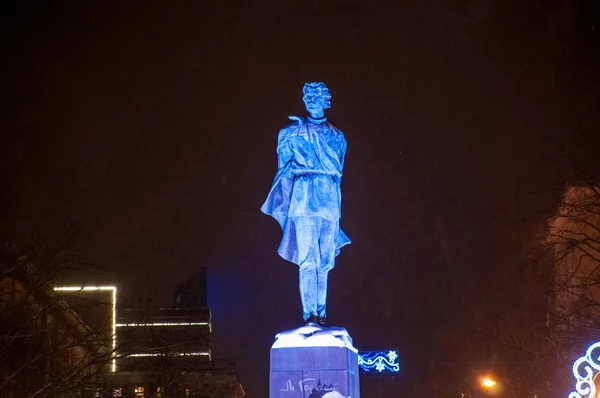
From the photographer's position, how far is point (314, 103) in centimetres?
1395

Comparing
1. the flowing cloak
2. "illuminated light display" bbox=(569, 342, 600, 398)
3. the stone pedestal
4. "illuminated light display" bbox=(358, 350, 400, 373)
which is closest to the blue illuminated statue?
the flowing cloak

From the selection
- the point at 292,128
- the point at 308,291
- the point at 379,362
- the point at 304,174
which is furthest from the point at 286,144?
the point at 379,362

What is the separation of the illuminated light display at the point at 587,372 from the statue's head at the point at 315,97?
7472mm

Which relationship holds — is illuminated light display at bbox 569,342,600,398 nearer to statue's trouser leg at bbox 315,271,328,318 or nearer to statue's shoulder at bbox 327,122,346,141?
statue's trouser leg at bbox 315,271,328,318

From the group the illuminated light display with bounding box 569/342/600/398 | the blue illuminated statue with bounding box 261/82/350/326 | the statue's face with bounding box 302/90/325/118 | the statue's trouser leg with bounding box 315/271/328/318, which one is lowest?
the illuminated light display with bounding box 569/342/600/398

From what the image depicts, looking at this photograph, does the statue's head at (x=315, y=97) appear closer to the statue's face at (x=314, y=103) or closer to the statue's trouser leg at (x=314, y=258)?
the statue's face at (x=314, y=103)

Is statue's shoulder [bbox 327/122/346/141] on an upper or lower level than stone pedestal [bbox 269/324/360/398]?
upper

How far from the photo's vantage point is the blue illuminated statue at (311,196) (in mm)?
13617

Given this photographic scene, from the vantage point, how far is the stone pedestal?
12.8 meters

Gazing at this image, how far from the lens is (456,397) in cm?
4609

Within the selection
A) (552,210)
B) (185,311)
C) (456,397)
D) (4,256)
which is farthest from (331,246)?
(185,311)

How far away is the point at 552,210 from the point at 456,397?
27.7 metres

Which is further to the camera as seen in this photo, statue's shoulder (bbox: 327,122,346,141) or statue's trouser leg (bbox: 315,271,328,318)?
statue's shoulder (bbox: 327,122,346,141)

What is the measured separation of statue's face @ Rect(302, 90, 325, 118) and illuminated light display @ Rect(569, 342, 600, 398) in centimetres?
745
